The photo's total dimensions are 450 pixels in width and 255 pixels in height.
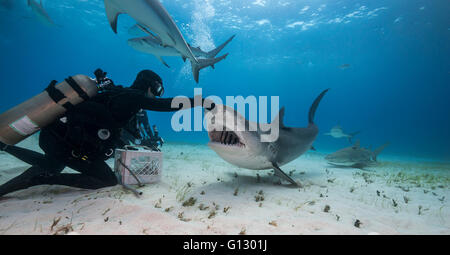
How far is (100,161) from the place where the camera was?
383 cm

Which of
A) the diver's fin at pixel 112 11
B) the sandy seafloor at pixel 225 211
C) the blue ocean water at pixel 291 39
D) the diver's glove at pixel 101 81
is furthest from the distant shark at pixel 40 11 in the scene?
the sandy seafloor at pixel 225 211

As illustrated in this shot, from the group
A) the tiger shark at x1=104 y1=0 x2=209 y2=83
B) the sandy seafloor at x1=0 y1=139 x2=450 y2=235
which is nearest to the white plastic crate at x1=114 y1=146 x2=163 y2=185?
the sandy seafloor at x1=0 y1=139 x2=450 y2=235

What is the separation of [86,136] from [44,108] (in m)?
0.74

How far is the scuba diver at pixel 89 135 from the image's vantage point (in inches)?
127

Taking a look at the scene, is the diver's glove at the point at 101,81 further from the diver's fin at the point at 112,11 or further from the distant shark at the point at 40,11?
the distant shark at the point at 40,11

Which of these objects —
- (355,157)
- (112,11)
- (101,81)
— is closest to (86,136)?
(101,81)

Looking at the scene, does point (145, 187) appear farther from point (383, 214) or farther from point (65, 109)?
point (383, 214)

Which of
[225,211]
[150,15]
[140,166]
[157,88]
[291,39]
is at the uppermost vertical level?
[291,39]

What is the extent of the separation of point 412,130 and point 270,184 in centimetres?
14306

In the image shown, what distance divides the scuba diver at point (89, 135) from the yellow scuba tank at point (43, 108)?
164mm

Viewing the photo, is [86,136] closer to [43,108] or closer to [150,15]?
[43,108]

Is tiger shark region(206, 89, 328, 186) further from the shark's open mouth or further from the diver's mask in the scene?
the diver's mask

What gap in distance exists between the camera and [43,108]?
9.95ft

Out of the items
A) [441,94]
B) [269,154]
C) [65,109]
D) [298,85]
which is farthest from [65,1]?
[441,94]
